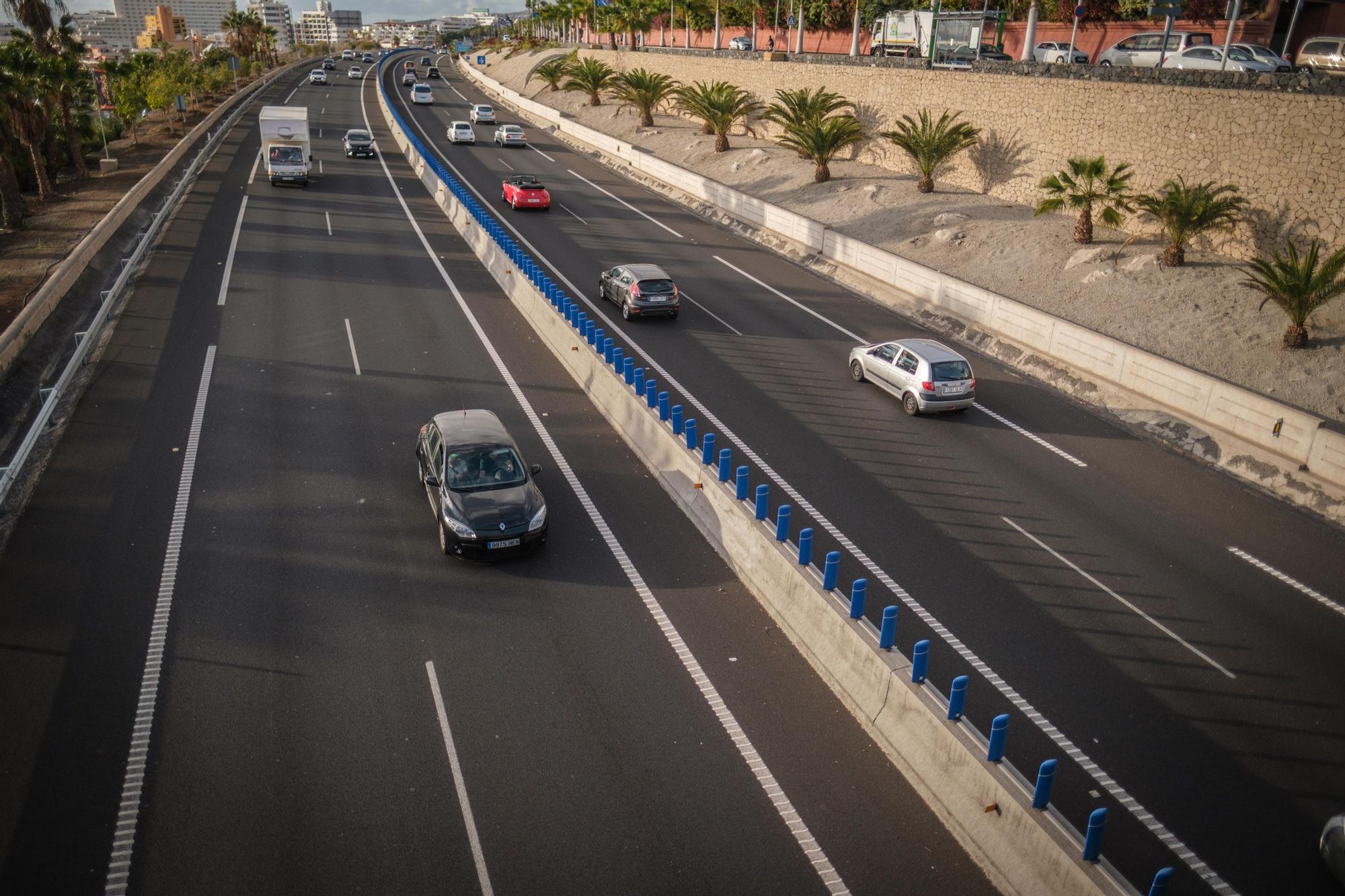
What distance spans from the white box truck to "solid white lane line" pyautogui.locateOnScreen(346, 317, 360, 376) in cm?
2016

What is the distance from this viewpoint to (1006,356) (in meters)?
23.1

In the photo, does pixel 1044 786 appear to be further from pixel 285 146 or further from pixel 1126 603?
pixel 285 146

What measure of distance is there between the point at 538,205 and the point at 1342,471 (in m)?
30.4

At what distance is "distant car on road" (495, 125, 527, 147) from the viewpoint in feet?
181

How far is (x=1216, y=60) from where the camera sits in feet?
106

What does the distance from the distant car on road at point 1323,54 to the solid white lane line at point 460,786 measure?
33603 mm

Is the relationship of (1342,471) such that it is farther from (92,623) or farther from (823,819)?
(92,623)

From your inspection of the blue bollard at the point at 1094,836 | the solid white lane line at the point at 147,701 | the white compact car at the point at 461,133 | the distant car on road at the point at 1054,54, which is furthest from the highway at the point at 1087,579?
the white compact car at the point at 461,133

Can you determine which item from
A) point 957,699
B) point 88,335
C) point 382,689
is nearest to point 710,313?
point 88,335

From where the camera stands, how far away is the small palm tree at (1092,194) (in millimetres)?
25781

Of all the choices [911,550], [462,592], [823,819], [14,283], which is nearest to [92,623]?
[462,592]

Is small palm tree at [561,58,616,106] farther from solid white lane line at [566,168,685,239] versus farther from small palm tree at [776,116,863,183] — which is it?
small palm tree at [776,116,863,183]

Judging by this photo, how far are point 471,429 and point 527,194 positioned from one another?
2559cm

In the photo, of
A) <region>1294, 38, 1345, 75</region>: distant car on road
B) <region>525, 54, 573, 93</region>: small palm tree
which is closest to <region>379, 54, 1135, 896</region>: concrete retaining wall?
<region>1294, 38, 1345, 75</region>: distant car on road
